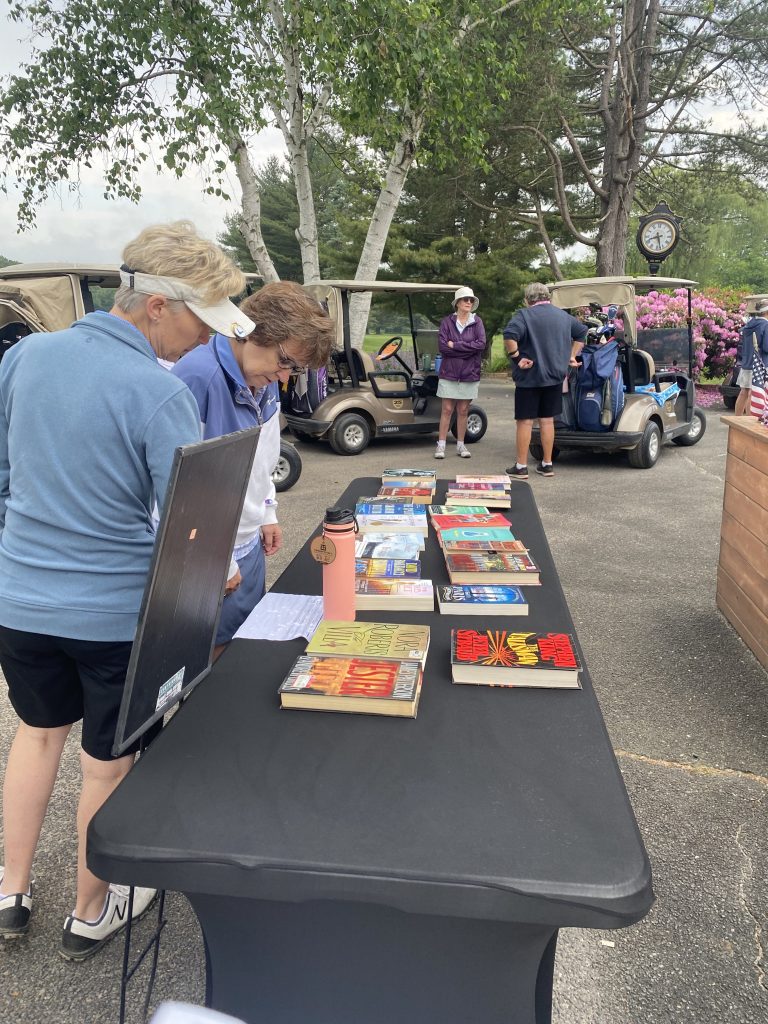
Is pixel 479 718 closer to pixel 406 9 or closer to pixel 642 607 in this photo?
pixel 642 607

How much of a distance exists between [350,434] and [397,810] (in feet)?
25.1

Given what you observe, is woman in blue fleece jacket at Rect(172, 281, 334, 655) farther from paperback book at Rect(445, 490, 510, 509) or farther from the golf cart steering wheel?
the golf cart steering wheel

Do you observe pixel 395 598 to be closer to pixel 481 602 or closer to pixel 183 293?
pixel 481 602

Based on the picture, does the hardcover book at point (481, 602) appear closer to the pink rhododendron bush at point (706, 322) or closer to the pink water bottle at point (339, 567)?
the pink water bottle at point (339, 567)

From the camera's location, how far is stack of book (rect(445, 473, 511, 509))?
9.15 feet

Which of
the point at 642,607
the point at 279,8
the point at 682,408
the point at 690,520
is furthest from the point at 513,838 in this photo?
the point at 279,8

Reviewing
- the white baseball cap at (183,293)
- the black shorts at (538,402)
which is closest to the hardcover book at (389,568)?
the white baseball cap at (183,293)

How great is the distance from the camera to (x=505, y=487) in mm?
3021

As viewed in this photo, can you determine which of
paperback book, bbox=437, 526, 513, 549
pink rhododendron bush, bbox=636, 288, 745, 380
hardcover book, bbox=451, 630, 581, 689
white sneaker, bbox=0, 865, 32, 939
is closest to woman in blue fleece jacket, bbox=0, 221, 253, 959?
white sneaker, bbox=0, 865, 32, 939

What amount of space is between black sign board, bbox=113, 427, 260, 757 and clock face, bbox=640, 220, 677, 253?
543 inches

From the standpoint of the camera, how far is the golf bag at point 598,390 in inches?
281

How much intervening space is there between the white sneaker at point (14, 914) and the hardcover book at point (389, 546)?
136 centimetres

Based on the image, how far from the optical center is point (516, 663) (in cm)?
146

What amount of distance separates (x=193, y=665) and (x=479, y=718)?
0.65 m
